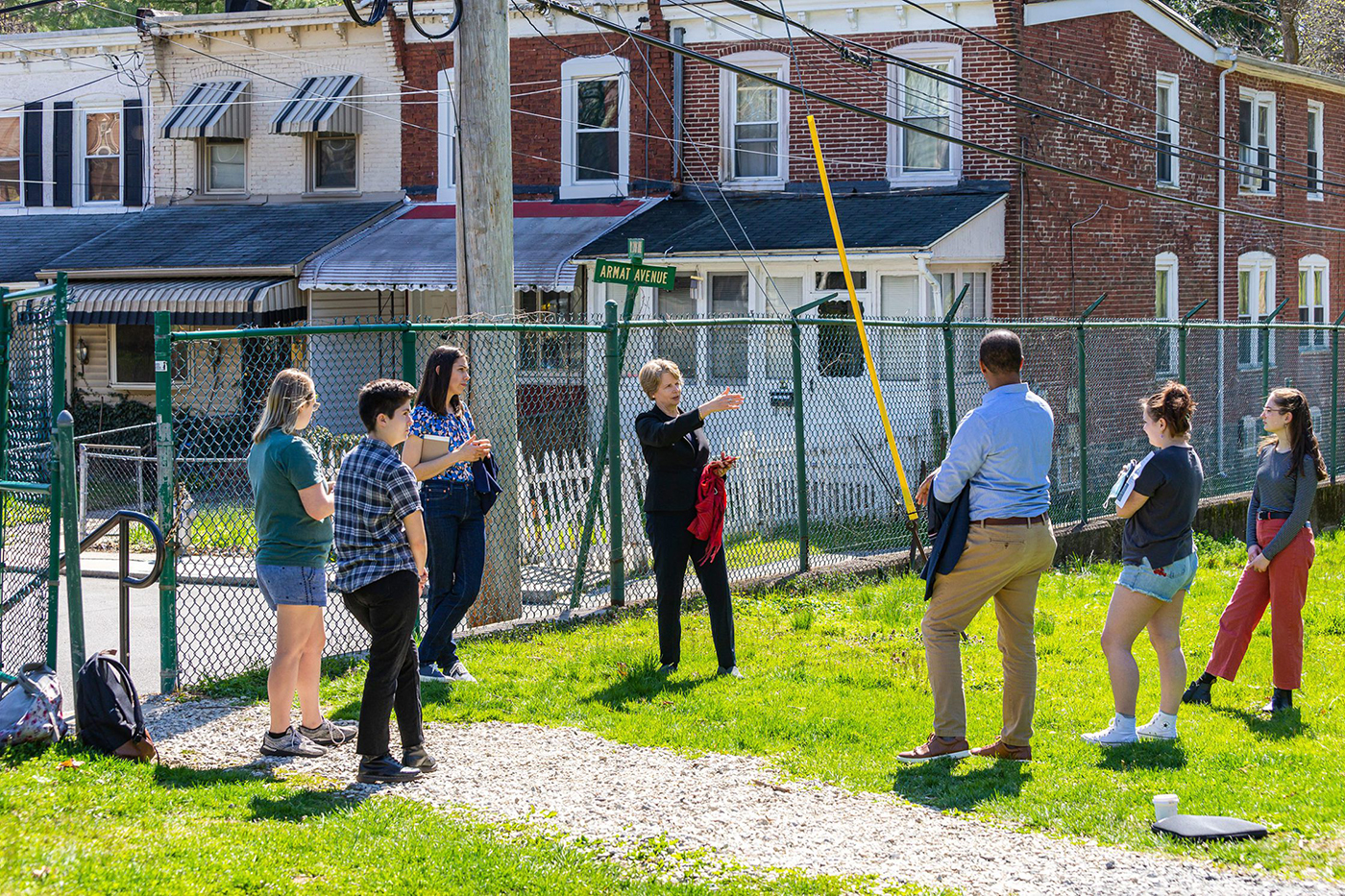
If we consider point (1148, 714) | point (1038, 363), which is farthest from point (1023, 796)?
point (1038, 363)

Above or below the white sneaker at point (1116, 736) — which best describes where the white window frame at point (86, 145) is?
above

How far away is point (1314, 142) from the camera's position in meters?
25.4

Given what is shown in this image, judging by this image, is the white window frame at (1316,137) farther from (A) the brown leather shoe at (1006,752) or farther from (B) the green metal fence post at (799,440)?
(A) the brown leather shoe at (1006,752)

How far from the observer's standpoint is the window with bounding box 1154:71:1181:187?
840 inches

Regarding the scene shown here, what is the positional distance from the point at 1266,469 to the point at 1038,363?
256 inches

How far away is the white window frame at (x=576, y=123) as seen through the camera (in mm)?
20438

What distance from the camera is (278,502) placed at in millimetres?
6176

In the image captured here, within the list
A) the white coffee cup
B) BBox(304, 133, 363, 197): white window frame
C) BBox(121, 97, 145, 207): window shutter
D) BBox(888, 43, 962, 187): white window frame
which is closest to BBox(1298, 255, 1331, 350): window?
BBox(888, 43, 962, 187): white window frame

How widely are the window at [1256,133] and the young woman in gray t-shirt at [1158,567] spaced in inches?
736

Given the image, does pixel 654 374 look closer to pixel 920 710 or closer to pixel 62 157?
pixel 920 710

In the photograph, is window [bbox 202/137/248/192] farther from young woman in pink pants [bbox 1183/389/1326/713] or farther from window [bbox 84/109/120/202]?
young woman in pink pants [bbox 1183/389/1326/713]

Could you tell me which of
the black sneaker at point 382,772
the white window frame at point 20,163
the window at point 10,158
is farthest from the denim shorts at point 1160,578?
the window at point 10,158

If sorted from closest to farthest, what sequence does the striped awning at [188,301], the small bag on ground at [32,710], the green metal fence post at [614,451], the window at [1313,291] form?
the small bag on ground at [32,710] < the green metal fence post at [614,451] < the striped awning at [188,301] < the window at [1313,291]

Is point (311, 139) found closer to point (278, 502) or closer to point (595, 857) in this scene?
point (278, 502)
